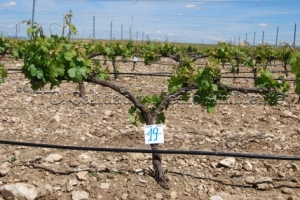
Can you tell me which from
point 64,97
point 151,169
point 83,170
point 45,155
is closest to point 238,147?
point 151,169

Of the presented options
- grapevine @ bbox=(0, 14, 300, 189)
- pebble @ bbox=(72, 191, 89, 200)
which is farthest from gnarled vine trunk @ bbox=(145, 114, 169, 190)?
pebble @ bbox=(72, 191, 89, 200)

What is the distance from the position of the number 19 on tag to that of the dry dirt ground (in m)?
0.44

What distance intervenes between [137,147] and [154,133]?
112 cm

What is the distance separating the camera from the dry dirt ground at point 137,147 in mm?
3719

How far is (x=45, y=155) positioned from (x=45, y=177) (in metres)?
0.55

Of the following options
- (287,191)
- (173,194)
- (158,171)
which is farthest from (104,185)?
(287,191)

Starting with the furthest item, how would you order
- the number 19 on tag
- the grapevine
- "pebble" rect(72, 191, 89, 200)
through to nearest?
the grapevine
the number 19 on tag
"pebble" rect(72, 191, 89, 200)

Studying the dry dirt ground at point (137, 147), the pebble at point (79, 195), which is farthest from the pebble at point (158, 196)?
the pebble at point (79, 195)

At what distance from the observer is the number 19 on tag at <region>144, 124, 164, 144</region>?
3.66 meters

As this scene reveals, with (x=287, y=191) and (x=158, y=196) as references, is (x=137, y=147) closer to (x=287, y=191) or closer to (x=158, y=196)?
(x=158, y=196)

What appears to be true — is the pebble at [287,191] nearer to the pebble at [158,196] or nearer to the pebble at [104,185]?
the pebble at [158,196]

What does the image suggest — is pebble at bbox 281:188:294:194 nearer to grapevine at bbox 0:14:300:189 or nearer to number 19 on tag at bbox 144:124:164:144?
grapevine at bbox 0:14:300:189

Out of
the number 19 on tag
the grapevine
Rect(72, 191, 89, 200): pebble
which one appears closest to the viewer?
Rect(72, 191, 89, 200): pebble

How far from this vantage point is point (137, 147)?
15.6 feet
